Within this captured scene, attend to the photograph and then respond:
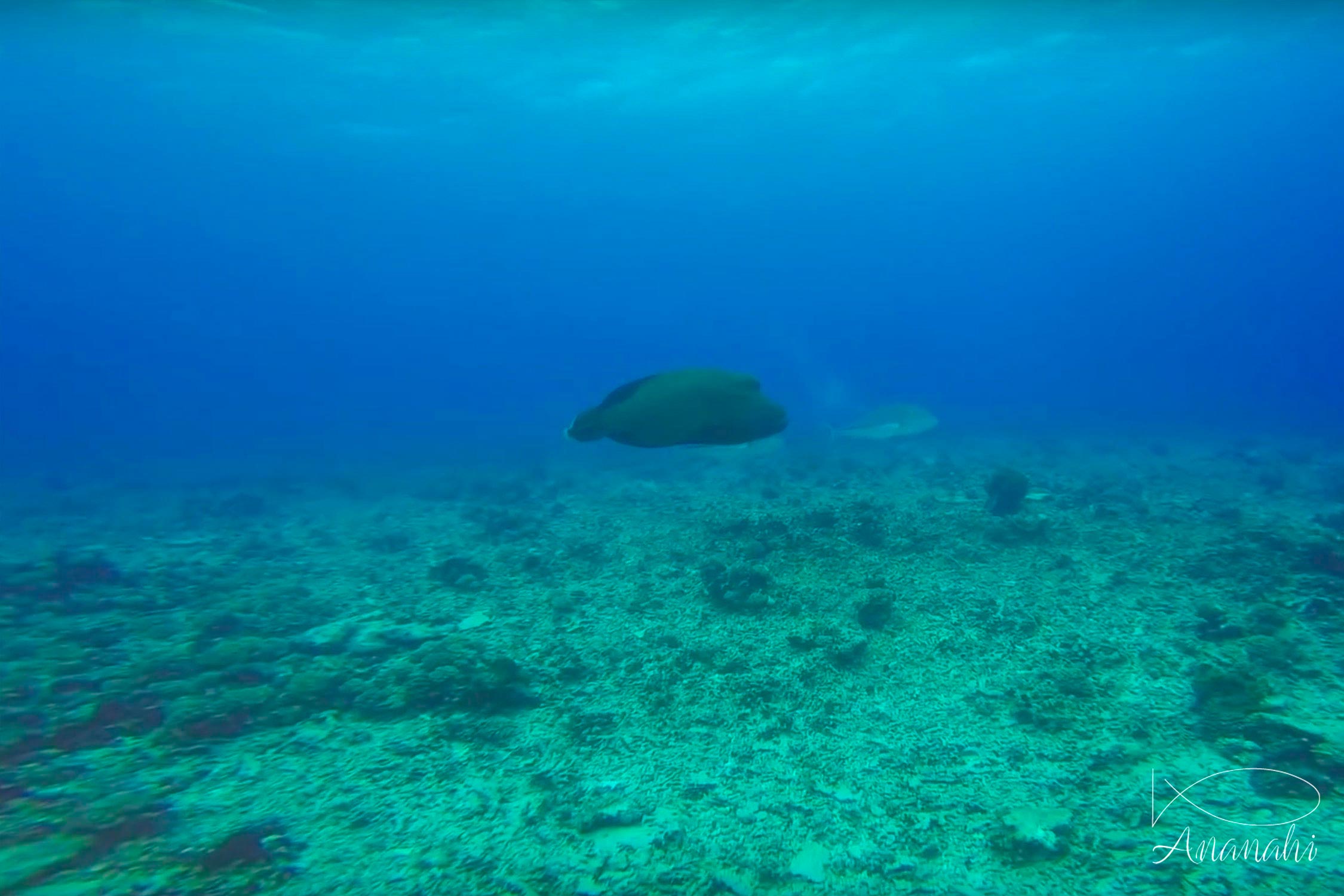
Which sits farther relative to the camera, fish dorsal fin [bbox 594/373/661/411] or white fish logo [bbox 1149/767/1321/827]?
fish dorsal fin [bbox 594/373/661/411]

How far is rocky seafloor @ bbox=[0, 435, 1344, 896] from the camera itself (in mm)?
3127

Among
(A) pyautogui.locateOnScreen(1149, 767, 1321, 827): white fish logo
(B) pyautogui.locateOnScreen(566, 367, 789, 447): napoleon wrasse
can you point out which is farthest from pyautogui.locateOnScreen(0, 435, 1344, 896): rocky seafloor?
(B) pyautogui.locateOnScreen(566, 367, 789, 447): napoleon wrasse

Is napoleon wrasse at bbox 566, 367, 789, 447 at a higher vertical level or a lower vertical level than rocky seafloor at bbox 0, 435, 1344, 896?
higher

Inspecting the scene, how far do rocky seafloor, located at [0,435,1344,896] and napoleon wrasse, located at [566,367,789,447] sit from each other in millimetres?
2009

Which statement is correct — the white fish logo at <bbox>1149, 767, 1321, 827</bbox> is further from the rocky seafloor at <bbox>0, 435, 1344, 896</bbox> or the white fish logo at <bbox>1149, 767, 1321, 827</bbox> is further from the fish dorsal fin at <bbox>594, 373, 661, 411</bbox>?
the fish dorsal fin at <bbox>594, 373, 661, 411</bbox>

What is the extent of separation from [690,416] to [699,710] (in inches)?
84.7

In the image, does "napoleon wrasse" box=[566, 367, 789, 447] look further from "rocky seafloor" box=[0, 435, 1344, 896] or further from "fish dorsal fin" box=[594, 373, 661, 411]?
"rocky seafloor" box=[0, 435, 1344, 896]

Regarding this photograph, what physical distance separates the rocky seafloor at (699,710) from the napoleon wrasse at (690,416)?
6.59 feet

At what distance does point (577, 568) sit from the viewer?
7.96 meters

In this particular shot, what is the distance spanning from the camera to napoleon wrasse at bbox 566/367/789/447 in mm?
4180

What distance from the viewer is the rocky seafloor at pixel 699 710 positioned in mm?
3127

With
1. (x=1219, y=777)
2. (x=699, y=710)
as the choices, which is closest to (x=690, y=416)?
(x=699, y=710)

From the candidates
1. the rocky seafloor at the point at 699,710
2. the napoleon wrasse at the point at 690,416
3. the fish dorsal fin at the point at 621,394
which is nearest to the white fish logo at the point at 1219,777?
the rocky seafloor at the point at 699,710

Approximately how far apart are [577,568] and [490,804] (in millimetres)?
4384
